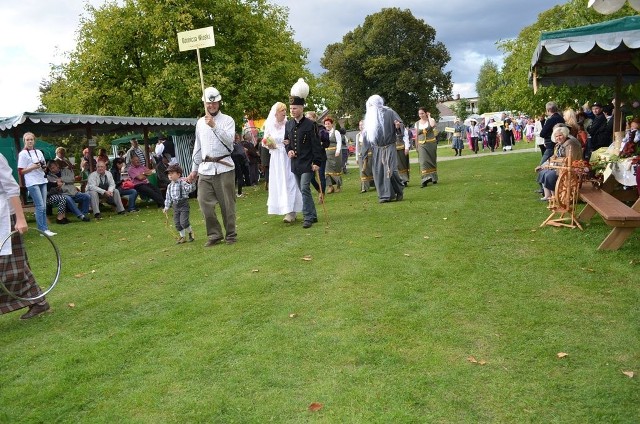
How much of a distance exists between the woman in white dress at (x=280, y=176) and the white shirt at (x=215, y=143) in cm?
179

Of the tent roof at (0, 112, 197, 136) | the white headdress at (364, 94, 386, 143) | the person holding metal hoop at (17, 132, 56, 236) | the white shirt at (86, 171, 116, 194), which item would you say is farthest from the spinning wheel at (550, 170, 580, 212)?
the tent roof at (0, 112, 197, 136)

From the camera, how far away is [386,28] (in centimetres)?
6291

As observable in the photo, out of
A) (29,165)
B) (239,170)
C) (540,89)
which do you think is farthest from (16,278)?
(540,89)

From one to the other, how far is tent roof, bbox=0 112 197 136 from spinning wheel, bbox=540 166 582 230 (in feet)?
38.9

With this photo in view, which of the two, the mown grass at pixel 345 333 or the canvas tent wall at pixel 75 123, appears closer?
the mown grass at pixel 345 333

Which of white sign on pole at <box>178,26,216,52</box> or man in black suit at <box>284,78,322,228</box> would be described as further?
white sign on pole at <box>178,26,216,52</box>

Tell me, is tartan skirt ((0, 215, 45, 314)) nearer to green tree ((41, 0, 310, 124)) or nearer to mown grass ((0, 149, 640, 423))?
mown grass ((0, 149, 640, 423))

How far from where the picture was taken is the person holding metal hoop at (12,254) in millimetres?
6160

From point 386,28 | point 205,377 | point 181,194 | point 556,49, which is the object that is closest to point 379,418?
point 205,377

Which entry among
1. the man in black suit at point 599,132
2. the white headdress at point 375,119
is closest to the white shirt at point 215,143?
the white headdress at point 375,119

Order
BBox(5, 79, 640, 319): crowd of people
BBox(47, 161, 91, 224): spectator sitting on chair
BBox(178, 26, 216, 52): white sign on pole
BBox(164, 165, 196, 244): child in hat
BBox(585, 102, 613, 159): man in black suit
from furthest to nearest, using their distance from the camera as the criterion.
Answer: BBox(585, 102, 613, 159): man in black suit → BBox(47, 161, 91, 224): spectator sitting on chair → BBox(178, 26, 216, 52): white sign on pole → BBox(164, 165, 196, 244): child in hat → BBox(5, 79, 640, 319): crowd of people

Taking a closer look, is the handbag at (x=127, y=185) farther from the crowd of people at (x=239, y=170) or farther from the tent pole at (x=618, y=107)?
the tent pole at (x=618, y=107)

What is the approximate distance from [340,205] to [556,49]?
6.72 meters

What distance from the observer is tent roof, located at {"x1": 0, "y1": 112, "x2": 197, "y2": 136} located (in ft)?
49.3
